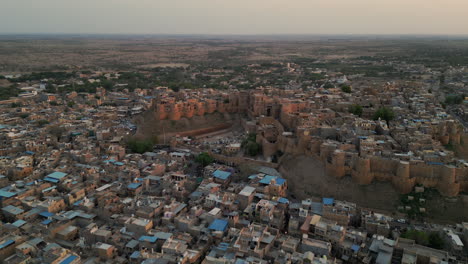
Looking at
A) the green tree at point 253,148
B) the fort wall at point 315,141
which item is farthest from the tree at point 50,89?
the green tree at point 253,148

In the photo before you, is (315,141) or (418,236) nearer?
(418,236)

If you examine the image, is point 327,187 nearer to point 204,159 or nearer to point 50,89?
point 204,159

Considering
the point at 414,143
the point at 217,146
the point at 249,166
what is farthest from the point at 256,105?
the point at 414,143

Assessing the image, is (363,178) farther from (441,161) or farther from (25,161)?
(25,161)

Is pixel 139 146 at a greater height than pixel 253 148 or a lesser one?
lesser

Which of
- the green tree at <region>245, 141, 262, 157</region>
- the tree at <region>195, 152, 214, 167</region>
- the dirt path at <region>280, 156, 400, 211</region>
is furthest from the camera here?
the green tree at <region>245, 141, 262, 157</region>

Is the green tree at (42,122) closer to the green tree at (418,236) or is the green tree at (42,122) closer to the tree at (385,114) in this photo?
the tree at (385,114)

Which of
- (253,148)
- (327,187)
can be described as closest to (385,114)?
(327,187)

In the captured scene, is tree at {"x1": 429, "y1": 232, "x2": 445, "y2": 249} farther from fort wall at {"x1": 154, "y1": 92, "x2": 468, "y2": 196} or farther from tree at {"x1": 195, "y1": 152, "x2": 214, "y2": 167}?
tree at {"x1": 195, "y1": 152, "x2": 214, "y2": 167}

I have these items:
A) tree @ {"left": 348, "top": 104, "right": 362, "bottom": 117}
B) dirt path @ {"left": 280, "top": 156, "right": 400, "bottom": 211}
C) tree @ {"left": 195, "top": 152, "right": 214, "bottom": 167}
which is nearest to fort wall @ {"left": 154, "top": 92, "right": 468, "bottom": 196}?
dirt path @ {"left": 280, "top": 156, "right": 400, "bottom": 211}
